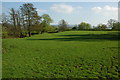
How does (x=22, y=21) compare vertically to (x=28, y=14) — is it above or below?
below

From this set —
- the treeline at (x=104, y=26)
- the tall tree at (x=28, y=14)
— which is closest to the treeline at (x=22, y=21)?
the tall tree at (x=28, y=14)

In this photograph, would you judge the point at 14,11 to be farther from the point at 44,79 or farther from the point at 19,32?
the point at 44,79

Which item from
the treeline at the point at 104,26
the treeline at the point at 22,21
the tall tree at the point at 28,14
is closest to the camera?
the treeline at the point at 22,21

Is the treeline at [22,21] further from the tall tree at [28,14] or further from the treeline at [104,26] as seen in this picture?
the treeline at [104,26]

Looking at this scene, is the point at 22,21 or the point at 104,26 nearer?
the point at 22,21

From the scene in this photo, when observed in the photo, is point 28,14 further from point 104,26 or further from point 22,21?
point 104,26

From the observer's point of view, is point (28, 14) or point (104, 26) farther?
point (104, 26)

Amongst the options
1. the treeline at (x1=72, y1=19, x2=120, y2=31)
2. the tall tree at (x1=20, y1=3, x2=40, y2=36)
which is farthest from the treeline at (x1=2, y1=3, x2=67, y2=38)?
the treeline at (x1=72, y1=19, x2=120, y2=31)

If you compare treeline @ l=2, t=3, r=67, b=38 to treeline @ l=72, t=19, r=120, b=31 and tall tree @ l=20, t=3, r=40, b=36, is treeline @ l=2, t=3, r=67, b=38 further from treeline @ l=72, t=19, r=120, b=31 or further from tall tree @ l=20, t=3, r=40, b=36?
treeline @ l=72, t=19, r=120, b=31

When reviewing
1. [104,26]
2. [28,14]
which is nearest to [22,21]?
[28,14]

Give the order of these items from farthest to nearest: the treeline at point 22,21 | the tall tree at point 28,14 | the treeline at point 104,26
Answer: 1. the treeline at point 104,26
2. the tall tree at point 28,14
3. the treeline at point 22,21

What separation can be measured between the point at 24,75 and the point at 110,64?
3.84 meters

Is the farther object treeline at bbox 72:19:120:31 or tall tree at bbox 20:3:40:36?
treeline at bbox 72:19:120:31

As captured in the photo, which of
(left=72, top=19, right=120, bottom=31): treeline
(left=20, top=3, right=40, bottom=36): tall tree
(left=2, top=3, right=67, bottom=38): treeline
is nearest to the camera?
(left=2, top=3, right=67, bottom=38): treeline
